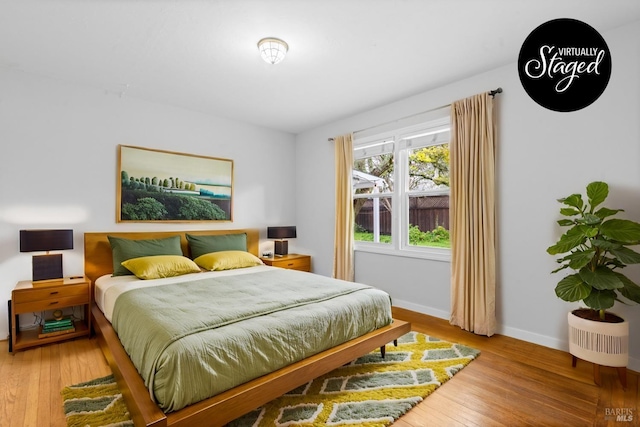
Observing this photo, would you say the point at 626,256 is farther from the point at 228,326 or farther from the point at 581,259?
the point at 228,326

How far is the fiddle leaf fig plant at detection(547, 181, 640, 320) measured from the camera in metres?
2.08

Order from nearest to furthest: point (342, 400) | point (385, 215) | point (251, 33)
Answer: point (342, 400)
point (251, 33)
point (385, 215)

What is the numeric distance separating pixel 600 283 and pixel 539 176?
109 centimetres

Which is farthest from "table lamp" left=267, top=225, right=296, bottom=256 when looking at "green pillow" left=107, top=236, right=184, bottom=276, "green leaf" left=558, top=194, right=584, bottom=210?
"green leaf" left=558, top=194, right=584, bottom=210

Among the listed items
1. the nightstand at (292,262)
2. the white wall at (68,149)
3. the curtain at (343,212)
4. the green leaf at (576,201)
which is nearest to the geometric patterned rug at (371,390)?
the green leaf at (576,201)

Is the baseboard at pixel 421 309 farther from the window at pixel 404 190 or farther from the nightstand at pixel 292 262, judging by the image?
the nightstand at pixel 292 262

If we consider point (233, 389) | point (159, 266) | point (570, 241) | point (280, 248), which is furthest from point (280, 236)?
point (570, 241)

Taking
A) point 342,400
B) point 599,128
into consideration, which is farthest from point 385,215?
point 342,400

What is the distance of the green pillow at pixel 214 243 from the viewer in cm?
393

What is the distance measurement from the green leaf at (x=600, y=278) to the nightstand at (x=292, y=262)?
10.8ft

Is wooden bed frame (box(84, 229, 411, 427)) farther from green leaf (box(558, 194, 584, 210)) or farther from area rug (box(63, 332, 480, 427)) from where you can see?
green leaf (box(558, 194, 584, 210))

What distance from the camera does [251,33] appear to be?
2.43m

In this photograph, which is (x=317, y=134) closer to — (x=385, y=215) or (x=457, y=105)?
(x=385, y=215)

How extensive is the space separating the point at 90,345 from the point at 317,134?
12.7 ft
